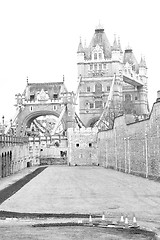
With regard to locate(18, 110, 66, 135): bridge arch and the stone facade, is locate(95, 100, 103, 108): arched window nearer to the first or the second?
the stone facade

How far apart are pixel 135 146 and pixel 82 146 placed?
1143 inches

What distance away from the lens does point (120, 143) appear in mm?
60531

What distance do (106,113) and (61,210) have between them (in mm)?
79359

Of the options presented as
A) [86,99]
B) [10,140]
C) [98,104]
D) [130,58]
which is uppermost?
[130,58]

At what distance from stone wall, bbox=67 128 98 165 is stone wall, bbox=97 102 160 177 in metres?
7.41

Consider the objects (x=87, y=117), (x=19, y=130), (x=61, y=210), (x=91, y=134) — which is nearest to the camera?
(x=61, y=210)

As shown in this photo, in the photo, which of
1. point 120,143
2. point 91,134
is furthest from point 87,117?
point 120,143

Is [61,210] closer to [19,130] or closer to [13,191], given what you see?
[13,191]

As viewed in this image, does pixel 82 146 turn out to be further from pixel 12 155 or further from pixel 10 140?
pixel 10 140

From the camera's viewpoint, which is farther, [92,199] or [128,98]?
[128,98]

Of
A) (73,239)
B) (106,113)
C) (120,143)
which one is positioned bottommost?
(73,239)

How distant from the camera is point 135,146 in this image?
51.9 m

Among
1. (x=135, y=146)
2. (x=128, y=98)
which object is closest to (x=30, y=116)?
(x=128, y=98)

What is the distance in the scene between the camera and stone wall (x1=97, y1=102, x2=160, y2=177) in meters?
44.4
